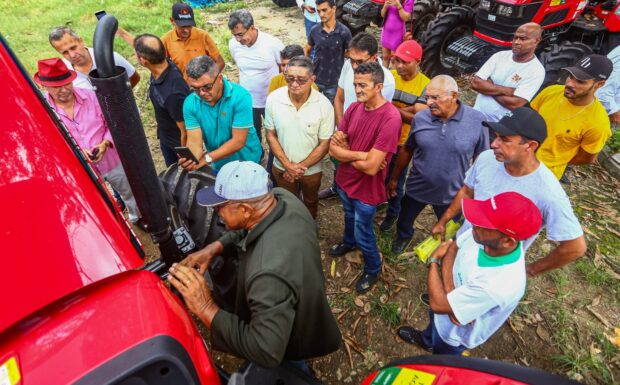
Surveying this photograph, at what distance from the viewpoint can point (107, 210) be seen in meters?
2.09

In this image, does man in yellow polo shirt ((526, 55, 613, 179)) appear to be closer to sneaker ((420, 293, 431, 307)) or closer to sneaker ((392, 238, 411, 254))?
sneaker ((392, 238, 411, 254))

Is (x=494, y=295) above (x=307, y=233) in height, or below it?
below

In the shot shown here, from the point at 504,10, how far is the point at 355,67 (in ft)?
11.6

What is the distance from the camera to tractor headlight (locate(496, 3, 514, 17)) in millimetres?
6021

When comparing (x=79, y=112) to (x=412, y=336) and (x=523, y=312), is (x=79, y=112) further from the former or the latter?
(x=523, y=312)

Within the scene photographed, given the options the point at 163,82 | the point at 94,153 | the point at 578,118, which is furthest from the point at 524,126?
the point at 94,153

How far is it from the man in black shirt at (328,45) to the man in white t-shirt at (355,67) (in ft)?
4.37

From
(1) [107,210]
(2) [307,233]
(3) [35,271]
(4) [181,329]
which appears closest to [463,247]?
(2) [307,233]

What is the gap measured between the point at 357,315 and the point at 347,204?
1.19m

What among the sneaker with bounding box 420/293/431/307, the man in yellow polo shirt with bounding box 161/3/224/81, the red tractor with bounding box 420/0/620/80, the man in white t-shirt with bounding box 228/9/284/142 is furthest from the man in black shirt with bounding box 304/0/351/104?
the sneaker with bounding box 420/293/431/307

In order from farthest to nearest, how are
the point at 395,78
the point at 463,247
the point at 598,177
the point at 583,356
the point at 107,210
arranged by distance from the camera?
the point at 598,177 < the point at 395,78 < the point at 583,356 < the point at 463,247 < the point at 107,210

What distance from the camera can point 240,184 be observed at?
229cm

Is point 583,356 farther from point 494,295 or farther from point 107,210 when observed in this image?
point 107,210

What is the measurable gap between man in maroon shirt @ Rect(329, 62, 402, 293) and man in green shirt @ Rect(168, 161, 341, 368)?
1.17 meters
